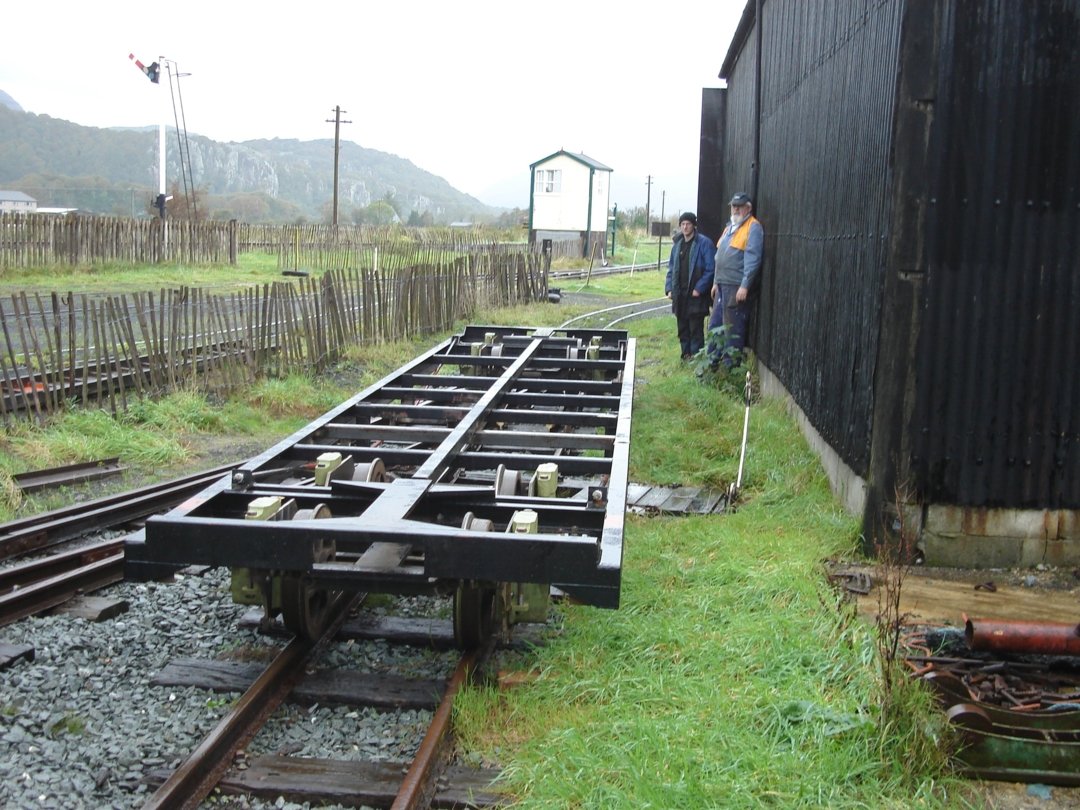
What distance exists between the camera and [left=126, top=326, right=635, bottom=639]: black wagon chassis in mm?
4027

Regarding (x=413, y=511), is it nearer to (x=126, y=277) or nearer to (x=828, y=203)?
(x=828, y=203)

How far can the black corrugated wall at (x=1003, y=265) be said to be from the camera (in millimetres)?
5402

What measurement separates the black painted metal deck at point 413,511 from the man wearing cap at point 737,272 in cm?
455

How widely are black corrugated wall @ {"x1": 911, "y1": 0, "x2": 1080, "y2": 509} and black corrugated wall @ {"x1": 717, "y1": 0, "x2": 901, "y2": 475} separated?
1.08 feet

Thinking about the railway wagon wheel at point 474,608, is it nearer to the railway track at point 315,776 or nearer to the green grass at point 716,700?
the green grass at point 716,700

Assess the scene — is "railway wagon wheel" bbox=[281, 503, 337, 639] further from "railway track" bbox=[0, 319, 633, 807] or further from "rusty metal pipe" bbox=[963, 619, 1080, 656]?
"rusty metal pipe" bbox=[963, 619, 1080, 656]

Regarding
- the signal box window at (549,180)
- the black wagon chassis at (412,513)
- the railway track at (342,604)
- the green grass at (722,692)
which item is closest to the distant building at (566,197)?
the signal box window at (549,180)

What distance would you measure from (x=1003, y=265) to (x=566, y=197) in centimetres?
3977

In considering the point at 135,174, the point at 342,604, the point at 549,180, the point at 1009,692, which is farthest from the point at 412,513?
the point at 135,174

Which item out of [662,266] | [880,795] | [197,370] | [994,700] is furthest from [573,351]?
[662,266]

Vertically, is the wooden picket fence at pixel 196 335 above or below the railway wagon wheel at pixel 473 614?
above

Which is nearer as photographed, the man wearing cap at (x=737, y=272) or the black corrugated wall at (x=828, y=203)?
the black corrugated wall at (x=828, y=203)

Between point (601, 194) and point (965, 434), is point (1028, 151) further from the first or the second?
point (601, 194)

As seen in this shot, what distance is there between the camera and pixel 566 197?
4441 cm
